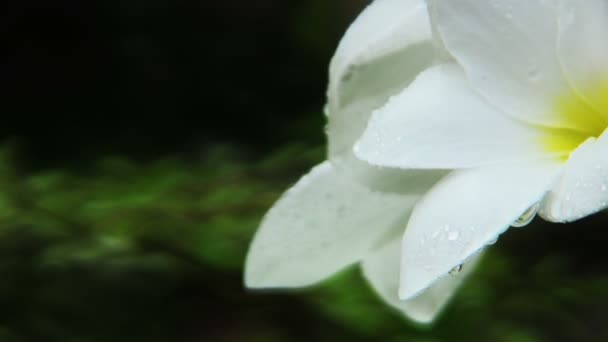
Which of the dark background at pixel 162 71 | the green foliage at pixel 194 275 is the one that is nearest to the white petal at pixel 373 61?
the green foliage at pixel 194 275

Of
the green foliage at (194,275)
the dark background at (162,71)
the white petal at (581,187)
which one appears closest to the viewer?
the white petal at (581,187)

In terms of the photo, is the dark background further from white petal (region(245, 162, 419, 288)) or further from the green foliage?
white petal (region(245, 162, 419, 288))

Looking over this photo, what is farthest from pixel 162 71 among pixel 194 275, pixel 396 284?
pixel 396 284

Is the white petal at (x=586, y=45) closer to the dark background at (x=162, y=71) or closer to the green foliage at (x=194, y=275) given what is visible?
the green foliage at (x=194, y=275)

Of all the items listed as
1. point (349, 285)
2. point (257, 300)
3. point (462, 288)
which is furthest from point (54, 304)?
point (462, 288)

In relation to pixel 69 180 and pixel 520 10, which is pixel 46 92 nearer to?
pixel 69 180

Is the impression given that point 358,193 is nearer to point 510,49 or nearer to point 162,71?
point 510,49

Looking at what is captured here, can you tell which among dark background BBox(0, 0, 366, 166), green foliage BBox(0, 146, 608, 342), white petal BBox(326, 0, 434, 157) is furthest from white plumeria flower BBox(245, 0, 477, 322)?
dark background BBox(0, 0, 366, 166)

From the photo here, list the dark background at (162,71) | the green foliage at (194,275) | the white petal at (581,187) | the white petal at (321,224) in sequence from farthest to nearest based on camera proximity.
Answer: the dark background at (162,71)
the green foliage at (194,275)
the white petal at (321,224)
the white petal at (581,187)
